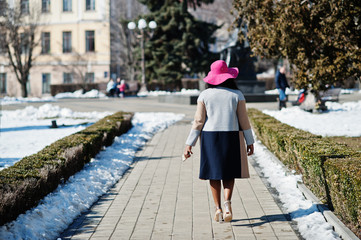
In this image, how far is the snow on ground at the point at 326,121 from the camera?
44.3 feet

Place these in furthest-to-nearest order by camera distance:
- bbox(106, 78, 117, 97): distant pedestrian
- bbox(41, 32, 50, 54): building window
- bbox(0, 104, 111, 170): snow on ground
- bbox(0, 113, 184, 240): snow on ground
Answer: bbox(41, 32, 50, 54): building window < bbox(106, 78, 117, 97): distant pedestrian < bbox(0, 104, 111, 170): snow on ground < bbox(0, 113, 184, 240): snow on ground

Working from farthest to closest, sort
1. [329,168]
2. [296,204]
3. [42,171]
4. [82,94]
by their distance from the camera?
[82,94], [42,171], [296,204], [329,168]

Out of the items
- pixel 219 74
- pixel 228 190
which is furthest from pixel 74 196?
pixel 219 74

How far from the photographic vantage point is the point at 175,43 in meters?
42.1

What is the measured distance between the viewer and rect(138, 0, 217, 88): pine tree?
137 ft

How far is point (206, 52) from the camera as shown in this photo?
43.2m

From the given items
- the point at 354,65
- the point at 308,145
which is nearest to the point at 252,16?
the point at 354,65

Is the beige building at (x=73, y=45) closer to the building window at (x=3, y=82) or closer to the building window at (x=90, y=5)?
the building window at (x=90, y=5)

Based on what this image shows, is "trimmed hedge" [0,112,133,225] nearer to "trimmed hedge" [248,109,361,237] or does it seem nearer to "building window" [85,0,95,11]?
"trimmed hedge" [248,109,361,237]

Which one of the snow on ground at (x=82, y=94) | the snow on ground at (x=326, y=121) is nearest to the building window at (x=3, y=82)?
the snow on ground at (x=82, y=94)

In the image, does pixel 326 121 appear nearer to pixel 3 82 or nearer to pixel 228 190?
pixel 228 190

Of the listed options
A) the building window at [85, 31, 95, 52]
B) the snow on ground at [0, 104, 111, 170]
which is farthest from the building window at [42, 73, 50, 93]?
the snow on ground at [0, 104, 111, 170]

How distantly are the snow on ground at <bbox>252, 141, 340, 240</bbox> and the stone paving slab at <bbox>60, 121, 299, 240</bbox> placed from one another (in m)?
0.15

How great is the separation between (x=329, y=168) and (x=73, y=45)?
4705cm
